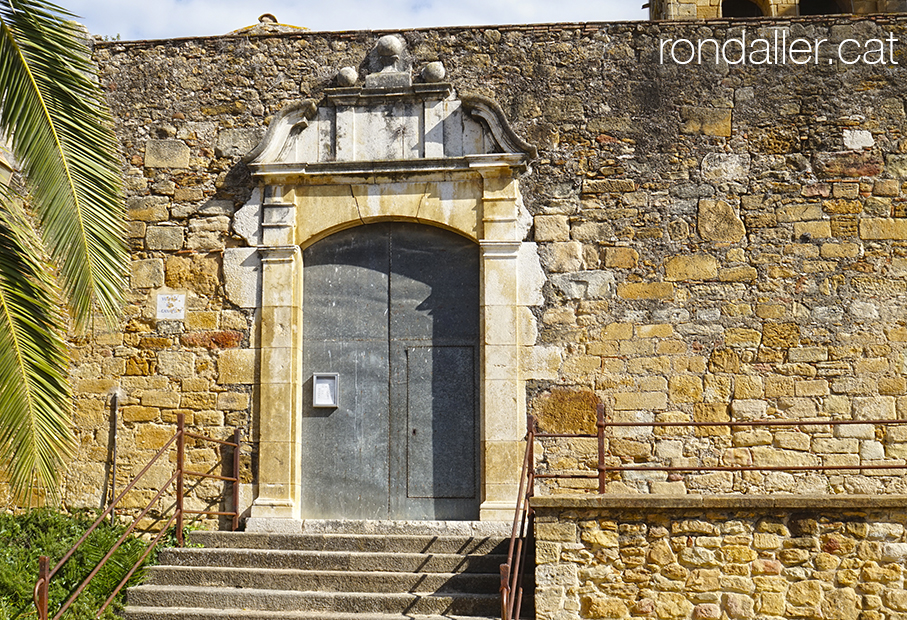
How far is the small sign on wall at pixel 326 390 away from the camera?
24.9 feet

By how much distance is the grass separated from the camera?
621 cm

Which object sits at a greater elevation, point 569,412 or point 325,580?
point 569,412

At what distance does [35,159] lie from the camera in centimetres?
588

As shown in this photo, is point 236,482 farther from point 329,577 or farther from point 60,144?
point 60,144

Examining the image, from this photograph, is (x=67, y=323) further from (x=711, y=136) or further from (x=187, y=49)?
(x=711, y=136)

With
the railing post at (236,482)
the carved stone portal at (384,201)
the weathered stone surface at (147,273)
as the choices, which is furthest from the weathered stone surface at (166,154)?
the railing post at (236,482)

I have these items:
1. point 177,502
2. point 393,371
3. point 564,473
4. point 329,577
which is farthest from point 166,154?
point 564,473

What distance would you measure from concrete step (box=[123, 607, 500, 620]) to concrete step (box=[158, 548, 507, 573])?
0.51 m

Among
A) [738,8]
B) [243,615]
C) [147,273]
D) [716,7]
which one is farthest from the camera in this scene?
[738,8]

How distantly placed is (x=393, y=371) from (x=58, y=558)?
284 centimetres

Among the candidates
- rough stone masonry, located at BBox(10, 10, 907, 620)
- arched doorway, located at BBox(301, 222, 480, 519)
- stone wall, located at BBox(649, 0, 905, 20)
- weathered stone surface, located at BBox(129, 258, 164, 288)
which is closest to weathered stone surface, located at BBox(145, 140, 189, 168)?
rough stone masonry, located at BBox(10, 10, 907, 620)

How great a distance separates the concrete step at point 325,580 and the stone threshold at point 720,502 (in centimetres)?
79

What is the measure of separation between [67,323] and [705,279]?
525cm

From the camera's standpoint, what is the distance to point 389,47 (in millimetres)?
7699
